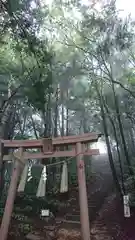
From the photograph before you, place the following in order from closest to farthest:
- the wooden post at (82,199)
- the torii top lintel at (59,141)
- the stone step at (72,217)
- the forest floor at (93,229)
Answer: the wooden post at (82,199) → the torii top lintel at (59,141) → the forest floor at (93,229) → the stone step at (72,217)

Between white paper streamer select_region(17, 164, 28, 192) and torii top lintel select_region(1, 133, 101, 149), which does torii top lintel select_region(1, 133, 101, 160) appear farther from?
white paper streamer select_region(17, 164, 28, 192)

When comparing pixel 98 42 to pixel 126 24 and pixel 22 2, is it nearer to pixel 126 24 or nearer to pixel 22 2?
pixel 126 24

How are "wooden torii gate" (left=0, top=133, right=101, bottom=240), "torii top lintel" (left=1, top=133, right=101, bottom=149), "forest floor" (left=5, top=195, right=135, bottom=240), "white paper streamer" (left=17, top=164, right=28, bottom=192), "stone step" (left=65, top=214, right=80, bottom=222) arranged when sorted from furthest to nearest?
"stone step" (left=65, top=214, right=80, bottom=222), "forest floor" (left=5, top=195, right=135, bottom=240), "torii top lintel" (left=1, top=133, right=101, bottom=149), "white paper streamer" (left=17, top=164, right=28, bottom=192), "wooden torii gate" (left=0, top=133, right=101, bottom=240)

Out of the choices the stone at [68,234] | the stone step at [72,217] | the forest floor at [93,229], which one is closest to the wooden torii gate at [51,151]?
the forest floor at [93,229]

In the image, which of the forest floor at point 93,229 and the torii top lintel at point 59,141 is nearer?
the torii top lintel at point 59,141

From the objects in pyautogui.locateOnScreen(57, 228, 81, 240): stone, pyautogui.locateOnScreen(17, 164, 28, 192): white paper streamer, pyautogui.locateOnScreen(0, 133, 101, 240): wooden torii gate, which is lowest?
pyautogui.locateOnScreen(57, 228, 81, 240): stone

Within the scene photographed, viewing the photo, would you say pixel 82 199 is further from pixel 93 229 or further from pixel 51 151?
pixel 93 229

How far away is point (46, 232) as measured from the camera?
7.76 meters

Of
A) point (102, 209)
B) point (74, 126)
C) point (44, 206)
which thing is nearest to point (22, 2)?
point (44, 206)

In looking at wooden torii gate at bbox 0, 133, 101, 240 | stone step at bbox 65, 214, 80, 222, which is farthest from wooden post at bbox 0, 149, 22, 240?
stone step at bbox 65, 214, 80, 222

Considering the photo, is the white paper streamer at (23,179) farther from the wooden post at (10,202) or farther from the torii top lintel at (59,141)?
the torii top lintel at (59,141)

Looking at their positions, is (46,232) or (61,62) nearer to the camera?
(46,232)

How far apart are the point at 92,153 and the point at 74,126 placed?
2646 centimetres

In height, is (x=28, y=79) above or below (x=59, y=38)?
below
